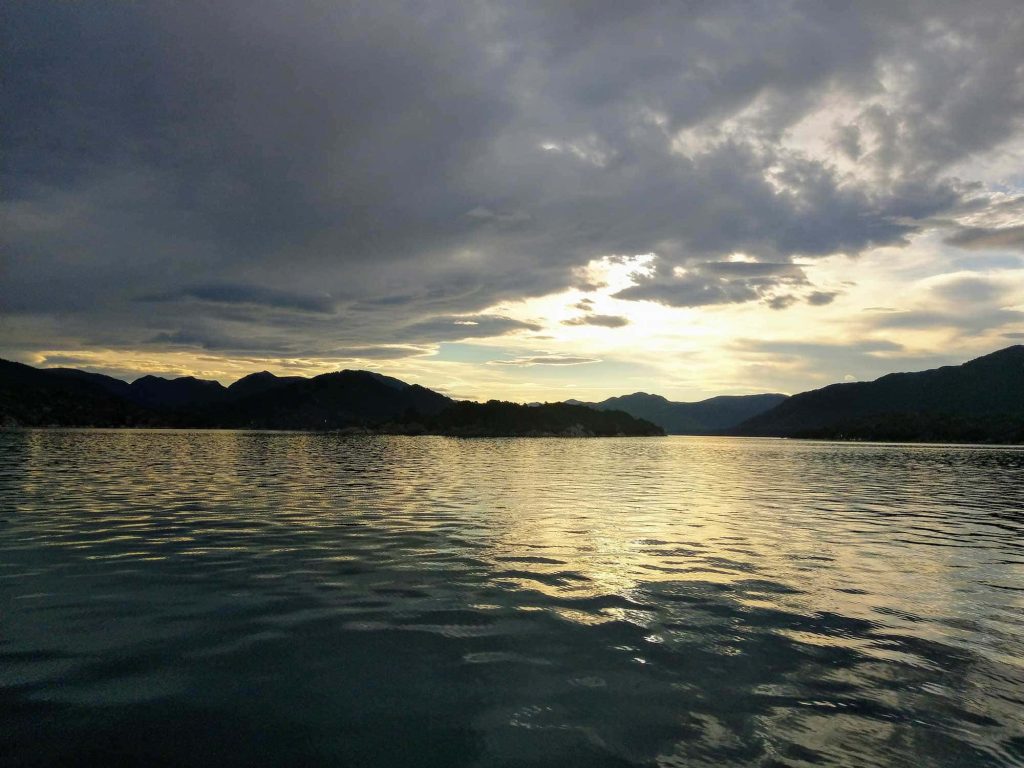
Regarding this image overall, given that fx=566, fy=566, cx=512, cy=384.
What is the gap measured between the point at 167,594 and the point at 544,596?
11.1 m

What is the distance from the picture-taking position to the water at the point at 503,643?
28.9 ft

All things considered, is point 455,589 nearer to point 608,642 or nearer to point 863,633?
point 608,642

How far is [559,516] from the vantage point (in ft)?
110

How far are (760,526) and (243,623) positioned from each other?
26.6 metres

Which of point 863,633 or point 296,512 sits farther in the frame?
point 296,512

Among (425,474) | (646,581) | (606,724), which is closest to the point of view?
(606,724)

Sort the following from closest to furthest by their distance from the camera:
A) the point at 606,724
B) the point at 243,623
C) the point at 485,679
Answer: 1. the point at 606,724
2. the point at 485,679
3. the point at 243,623

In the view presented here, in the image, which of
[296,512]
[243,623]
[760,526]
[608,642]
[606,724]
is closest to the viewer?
[606,724]

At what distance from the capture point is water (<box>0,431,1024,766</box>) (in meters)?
8.80

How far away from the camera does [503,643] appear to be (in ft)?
43.0

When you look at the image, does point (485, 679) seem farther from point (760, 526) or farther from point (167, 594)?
point (760, 526)

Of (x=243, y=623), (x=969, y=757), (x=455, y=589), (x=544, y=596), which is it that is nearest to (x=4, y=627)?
(x=243, y=623)

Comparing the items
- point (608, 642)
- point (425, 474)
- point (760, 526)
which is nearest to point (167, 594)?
point (608, 642)

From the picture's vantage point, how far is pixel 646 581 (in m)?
18.9
